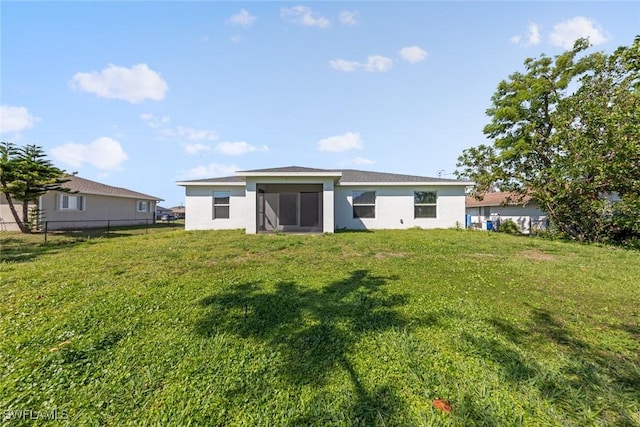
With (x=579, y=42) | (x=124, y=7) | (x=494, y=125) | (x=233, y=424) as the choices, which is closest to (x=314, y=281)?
(x=233, y=424)

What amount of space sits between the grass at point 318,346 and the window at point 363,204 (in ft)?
27.0

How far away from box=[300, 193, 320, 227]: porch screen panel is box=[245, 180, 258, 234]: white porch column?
4145mm

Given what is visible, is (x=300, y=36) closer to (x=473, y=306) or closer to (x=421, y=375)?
(x=473, y=306)

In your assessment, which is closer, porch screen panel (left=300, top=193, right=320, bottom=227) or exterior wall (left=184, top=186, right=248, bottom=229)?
exterior wall (left=184, top=186, right=248, bottom=229)

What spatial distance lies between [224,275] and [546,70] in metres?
19.3

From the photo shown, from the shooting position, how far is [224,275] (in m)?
5.40

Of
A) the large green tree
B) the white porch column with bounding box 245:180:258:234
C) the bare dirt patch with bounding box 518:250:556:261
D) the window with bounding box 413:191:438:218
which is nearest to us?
the bare dirt patch with bounding box 518:250:556:261

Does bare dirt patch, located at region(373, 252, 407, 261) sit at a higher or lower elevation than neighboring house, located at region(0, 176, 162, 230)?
lower

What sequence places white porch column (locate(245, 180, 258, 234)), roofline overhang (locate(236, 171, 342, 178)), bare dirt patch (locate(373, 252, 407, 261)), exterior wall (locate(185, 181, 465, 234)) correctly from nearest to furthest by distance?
bare dirt patch (locate(373, 252, 407, 261))
roofline overhang (locate(236, 171, 342, 178))
white porch column (locate(245, 180, 258, 234))
exterior wall (locate(185, 181, 465, 234))

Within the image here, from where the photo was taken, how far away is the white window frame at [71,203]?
51.0 ft

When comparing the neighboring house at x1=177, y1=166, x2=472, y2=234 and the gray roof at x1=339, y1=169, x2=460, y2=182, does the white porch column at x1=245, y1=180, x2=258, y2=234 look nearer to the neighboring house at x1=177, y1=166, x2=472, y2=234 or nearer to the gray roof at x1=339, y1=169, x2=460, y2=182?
the neighboring house at x1=177, y1=166, x2=472, y2=234

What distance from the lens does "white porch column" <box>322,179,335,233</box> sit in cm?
1162

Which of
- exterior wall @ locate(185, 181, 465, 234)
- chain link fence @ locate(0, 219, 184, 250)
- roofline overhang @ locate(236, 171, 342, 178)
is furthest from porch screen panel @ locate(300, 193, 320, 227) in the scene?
chain link fence @ locate(0, 219, 184, 250)

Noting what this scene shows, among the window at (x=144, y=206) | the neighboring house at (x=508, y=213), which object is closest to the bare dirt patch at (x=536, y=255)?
the neighboring house at (x=508, y=213)
